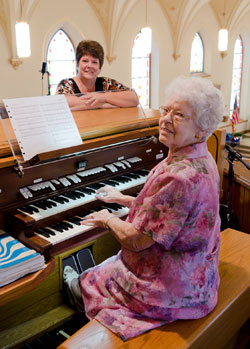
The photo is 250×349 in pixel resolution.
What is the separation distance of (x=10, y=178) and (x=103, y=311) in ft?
2.68

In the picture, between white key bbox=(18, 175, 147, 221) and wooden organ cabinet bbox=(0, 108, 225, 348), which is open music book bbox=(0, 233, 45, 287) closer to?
wooden organ cabinet bbox=(0, 108, 225, 348)

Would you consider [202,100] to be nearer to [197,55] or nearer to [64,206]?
[64,206]

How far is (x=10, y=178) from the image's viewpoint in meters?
1.99

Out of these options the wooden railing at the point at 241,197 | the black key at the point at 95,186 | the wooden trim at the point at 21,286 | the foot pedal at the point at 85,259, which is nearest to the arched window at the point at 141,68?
the wooden railing at the point at 241,197

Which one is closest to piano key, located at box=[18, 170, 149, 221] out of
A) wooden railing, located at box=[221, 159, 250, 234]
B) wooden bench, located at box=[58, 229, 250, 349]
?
wooden bench, located at box=[58, 229, 250, 349]

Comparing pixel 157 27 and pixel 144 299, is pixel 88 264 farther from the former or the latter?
pixel 157 27

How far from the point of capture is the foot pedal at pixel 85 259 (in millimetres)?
2408

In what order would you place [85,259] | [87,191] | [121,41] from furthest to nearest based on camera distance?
1. [121,41]
2. [85,259]
3. [87,191]

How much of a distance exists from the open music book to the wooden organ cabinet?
36mm

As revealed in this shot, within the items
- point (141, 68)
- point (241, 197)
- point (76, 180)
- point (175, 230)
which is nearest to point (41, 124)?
point (76, 180)

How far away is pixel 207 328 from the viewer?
1.69 meters

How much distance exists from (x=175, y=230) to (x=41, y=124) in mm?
1010

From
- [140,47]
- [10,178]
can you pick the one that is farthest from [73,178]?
[140,47]

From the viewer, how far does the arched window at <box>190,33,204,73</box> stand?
1320 centimetres
